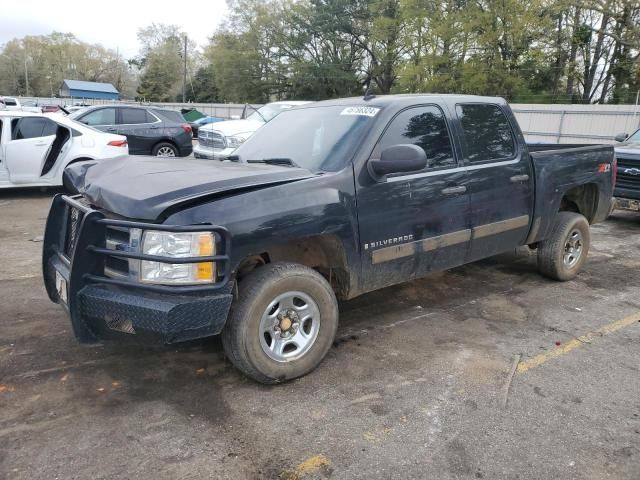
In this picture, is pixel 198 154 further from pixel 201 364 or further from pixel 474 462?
pixel 474 462

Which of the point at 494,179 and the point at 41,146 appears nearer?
the point at 494,179

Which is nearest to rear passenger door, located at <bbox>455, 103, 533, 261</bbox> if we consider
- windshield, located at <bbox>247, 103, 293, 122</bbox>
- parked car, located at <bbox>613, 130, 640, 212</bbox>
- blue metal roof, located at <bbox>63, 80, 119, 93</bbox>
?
parked car, located at <bbox>613, 130, 640, 212</bbox>

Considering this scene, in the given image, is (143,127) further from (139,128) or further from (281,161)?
(281,161)

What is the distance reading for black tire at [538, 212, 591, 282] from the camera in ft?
18.2

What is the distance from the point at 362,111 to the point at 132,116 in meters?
11.2

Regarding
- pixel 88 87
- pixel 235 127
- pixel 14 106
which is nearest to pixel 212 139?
pixel 235 127

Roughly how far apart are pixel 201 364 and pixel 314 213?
134 cm

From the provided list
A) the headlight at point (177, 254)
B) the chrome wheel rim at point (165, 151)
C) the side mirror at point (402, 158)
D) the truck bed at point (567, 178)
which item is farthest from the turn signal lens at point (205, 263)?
the chrome wheel rim at point (165, 151)

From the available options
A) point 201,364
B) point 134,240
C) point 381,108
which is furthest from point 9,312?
point 381,108

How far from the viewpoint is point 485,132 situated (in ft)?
15.7

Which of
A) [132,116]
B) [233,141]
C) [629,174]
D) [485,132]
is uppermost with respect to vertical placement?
[485,132]

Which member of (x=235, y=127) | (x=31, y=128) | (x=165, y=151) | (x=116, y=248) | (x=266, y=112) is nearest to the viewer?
(x=116, y=248)

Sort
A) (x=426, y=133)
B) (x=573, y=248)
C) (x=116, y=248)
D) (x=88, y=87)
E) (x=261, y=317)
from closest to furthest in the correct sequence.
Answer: (x=116, y=248) < (x=261, y=317) < (x=426, y=133) < (x=573, y=248) < (x=88, y=87)

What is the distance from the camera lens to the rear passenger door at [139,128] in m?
13.4
